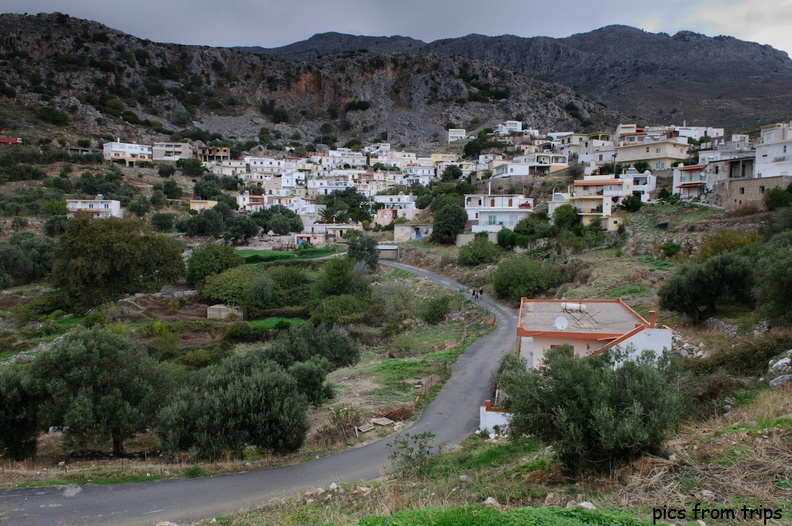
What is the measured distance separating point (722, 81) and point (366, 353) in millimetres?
139337

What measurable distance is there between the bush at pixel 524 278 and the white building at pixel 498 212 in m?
12.9

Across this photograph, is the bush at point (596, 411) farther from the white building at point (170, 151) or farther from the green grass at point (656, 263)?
the white building at point (170, 151)

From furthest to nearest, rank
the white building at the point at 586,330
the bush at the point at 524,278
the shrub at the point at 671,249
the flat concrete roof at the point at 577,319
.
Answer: the bush at the point at 524,278 → the shrub at the point at 671,249 → the flat concrete roof at the point at 577,319 → the white building at the point at 586,330

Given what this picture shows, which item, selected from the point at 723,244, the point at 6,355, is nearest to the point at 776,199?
the point at 723,244

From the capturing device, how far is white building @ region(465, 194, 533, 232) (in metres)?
41.8

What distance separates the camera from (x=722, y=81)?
414ft

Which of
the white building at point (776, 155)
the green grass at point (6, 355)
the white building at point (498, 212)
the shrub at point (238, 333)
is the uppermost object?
the white building at point (776, 155)

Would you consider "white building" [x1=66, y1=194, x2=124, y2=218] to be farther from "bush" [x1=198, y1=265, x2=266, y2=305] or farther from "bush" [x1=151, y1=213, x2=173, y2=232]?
"bush" [x1=198, y1=265, x2=266, y2=305]

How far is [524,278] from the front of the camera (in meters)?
27.8

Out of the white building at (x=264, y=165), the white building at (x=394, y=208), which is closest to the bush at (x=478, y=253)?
the white building at (x=394, y=208)

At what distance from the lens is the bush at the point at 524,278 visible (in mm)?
27578

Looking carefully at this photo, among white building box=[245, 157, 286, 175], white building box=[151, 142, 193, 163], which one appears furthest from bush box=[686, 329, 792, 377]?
white building box=[151, 142, 193, 163]

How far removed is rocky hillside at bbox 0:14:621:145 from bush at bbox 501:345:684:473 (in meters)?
97.3

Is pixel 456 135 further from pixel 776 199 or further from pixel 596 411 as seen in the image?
pixel 596 411
